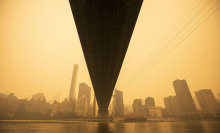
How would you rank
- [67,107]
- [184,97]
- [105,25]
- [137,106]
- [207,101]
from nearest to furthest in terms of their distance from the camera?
[105,25], [67,107], [207,101], [184,97], [137,106]

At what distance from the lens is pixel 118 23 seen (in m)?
9.99

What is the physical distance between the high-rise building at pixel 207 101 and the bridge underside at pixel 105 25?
6984 inches

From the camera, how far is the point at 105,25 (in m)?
10.3

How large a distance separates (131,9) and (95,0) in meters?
2.94

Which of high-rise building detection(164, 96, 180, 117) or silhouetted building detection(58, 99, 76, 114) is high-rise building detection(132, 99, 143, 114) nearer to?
high-rise building detection(164, 96, 180, 117)

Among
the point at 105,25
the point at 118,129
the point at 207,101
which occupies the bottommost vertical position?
the point at 118,129

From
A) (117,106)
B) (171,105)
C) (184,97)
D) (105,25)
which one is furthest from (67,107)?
(184,97)

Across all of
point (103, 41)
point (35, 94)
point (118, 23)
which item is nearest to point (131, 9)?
point (118, 23)

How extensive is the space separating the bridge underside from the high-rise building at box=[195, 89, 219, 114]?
177388 mm

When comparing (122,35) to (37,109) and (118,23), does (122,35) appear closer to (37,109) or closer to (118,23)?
(118,23)

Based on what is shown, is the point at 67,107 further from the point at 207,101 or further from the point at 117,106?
the point at 207,101

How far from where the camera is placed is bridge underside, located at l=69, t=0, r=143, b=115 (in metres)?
8.44

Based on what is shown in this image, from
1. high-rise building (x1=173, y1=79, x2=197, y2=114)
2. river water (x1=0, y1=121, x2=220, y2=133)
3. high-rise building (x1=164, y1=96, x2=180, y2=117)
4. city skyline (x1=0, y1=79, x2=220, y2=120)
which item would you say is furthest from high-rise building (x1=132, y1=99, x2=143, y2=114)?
river water (x1=0, y1=121, x2=220, y2=133)

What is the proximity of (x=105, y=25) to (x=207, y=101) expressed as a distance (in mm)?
191669
